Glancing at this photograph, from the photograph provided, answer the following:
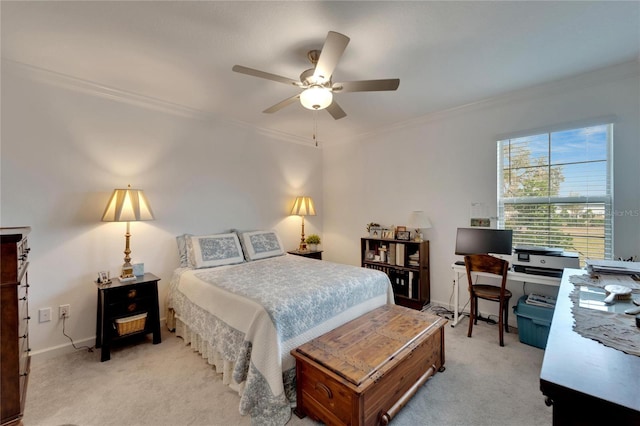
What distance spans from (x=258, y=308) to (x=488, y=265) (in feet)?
7.30

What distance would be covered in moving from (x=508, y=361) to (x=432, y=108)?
277 cm

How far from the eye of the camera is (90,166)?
106 inches

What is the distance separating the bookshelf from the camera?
3520 mm

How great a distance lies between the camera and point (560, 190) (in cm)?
278

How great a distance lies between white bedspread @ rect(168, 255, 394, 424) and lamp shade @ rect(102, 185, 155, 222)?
0.74m

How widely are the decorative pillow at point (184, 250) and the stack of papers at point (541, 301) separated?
349 centimetres

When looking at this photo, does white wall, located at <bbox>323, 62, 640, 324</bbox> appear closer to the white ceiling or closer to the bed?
the white ceiling

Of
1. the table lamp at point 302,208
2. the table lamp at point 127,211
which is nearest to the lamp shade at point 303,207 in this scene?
the table lamp at point 302,208

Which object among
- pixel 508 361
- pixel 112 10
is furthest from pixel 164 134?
pixel 508 361

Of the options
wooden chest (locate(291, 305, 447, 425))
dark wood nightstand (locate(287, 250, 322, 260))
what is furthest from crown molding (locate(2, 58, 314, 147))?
wooden chest (locate(291, 305, 447, 425))

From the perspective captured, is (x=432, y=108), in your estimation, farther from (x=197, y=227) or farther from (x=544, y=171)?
(x=197, y=227)

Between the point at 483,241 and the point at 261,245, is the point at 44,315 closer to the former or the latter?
the point at 261,245

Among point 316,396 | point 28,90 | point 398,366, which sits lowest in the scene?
point 316,396

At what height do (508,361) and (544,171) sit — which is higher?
(544,171)
